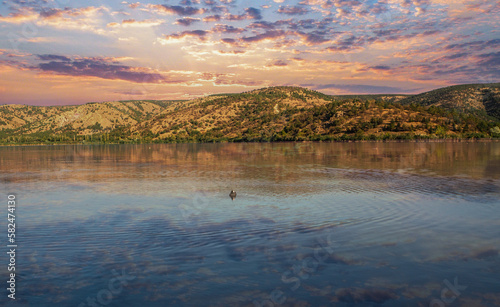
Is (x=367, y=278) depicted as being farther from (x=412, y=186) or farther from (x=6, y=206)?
(x=6, y=206)

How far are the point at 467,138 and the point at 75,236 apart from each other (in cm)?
17918

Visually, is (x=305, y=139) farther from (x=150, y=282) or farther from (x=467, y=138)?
(x=150, y=282)

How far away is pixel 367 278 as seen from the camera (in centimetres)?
1093

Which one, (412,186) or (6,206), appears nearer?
(6,206)

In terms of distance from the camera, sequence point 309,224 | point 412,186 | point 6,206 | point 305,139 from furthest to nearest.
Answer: point 305,139 → point 412,186 → point 6,206 → point 309,224

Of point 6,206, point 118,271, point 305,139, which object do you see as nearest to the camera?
point 118,271

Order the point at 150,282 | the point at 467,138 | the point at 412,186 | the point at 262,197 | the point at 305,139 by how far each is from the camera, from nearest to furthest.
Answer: the point at 150,282 → the point at 262,197 → the point at 412,186 → the point at 467,138 → the point at 305,139

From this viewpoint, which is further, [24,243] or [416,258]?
[24,243]

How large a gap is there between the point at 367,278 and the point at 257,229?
21.3ft

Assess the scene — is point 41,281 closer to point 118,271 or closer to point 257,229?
point 118,271

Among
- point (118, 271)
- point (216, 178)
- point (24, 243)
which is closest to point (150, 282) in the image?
point (118, 271)

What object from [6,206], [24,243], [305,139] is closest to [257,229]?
[24,243]

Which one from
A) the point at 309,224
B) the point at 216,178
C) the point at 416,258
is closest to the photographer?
the point at 416,258

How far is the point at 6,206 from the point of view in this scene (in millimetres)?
23531
